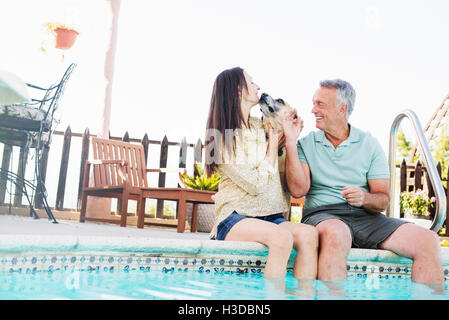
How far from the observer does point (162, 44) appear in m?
19.6

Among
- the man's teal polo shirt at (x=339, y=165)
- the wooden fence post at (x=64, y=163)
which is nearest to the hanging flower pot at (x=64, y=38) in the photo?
the wooden fence post at (x=64, y=163)

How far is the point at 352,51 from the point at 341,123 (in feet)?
61.5

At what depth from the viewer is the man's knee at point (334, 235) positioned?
237cm

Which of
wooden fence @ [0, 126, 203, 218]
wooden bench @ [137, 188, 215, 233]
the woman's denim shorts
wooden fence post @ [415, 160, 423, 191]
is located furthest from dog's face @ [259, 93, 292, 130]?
wooden fence post @ [415, 160, 423, 191]

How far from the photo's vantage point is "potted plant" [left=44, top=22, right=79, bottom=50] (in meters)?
7.25

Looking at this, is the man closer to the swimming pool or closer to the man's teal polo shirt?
the man's teal polo shirt

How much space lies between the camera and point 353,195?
8.42 feet

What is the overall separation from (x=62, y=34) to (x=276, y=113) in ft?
17.9

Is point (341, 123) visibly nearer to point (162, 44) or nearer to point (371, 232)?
point (371, 232)

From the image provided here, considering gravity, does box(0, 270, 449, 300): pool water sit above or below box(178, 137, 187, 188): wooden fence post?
below

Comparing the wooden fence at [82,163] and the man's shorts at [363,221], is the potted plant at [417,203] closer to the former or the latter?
the wooden fence at [82,163]

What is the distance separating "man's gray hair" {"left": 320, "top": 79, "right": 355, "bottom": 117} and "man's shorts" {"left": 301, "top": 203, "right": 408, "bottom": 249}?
0.56 meters

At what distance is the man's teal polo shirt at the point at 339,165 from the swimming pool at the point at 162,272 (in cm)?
36
